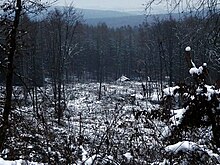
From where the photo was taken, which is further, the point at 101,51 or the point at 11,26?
the point at 101,51

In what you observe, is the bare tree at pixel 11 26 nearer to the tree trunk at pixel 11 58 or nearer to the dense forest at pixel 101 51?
the tree trunk at pixel 11 58

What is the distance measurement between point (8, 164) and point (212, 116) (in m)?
2.17

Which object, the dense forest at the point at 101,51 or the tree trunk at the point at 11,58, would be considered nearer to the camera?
the tree trunk at the point at 11,58

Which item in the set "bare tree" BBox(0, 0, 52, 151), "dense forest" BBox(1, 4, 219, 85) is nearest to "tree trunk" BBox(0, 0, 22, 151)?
"bare tree" BBox(0, 0, 52, 151)

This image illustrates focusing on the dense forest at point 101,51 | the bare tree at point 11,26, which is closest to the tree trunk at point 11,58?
the bare tree at point 11,26

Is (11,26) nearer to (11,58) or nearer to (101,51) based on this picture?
(11,58)

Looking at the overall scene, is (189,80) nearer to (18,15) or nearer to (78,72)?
(18,15)

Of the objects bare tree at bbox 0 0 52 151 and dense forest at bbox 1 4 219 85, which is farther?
dense forest at bbox 1 4 219 85

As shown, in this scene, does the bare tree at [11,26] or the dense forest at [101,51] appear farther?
the dense forest at [101,51]

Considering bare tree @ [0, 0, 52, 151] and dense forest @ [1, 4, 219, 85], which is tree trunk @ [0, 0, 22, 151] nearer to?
bare tree @ [0, 0, 52, 151]

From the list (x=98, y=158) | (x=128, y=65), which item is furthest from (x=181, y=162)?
(x=128, y=65)

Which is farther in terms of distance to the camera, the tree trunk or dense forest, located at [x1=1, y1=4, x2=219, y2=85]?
dense forest, located at [x1=1, y1=4, x2=219, y2=85]

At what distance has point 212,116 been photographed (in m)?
4.19

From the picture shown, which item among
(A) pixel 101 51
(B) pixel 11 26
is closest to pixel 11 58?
(B) pixel 11 26
